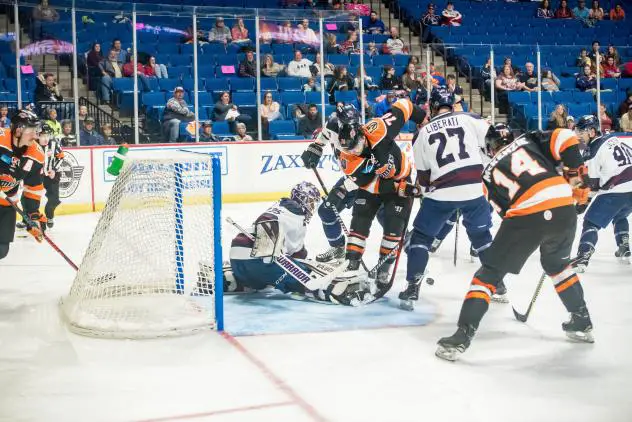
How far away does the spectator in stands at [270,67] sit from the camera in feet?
34.8

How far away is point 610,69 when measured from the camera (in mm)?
13234

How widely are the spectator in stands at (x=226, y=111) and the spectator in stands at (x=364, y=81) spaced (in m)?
1.49

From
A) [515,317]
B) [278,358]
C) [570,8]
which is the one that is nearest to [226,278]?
[278,358]

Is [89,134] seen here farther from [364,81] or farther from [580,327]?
[580,327]

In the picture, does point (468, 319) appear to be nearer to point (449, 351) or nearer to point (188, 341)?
point (449, 351)

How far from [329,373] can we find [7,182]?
8.97 feet

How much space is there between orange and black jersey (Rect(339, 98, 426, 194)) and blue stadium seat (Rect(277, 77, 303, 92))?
5635 mm

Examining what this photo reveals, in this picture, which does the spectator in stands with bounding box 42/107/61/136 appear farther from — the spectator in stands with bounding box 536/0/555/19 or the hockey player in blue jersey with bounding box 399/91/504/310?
the spectator in stands with bounding box 536/0/555/19

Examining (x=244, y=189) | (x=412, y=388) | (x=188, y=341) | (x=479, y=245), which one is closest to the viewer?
(x=412, y=388)

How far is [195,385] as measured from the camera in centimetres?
351

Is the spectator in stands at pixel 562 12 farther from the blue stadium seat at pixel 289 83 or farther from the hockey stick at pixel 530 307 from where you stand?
the hockey stick at pixel 530 307

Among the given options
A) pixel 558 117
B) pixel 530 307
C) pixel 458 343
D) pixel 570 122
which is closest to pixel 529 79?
pixel 558 117

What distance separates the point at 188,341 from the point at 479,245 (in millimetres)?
1864

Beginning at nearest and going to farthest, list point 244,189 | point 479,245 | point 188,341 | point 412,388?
point 412,388, point 188,341, point 479,245, point 244,189
